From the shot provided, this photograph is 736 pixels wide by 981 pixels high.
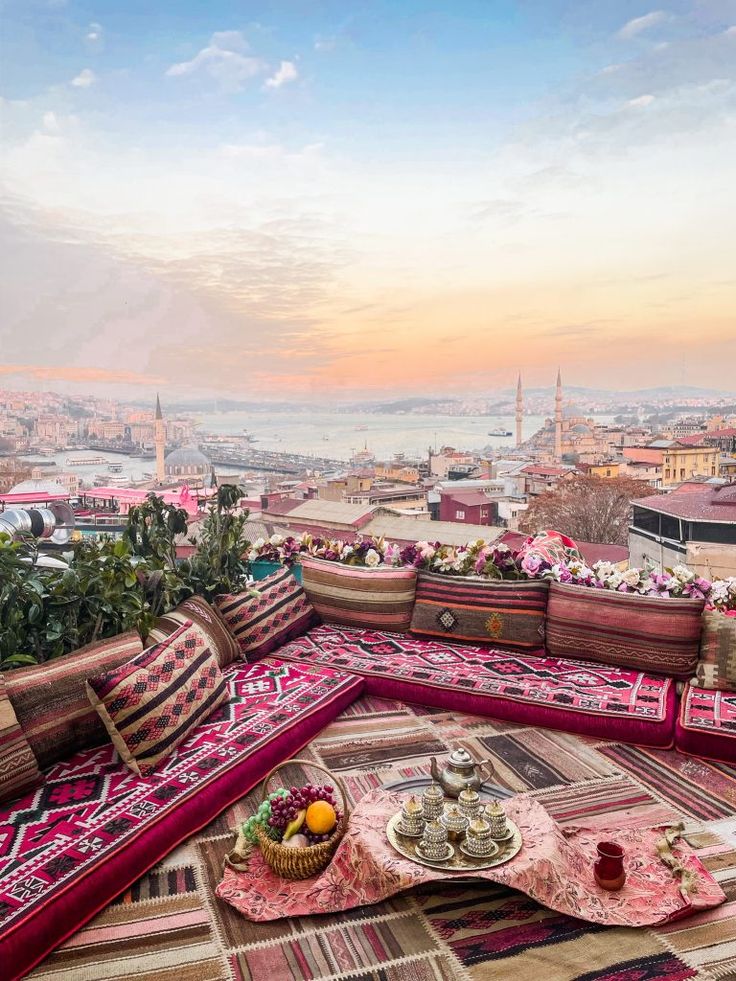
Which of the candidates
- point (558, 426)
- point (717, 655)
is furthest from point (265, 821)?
point (558, 426)

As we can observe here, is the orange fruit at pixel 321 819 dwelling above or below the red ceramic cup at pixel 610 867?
above

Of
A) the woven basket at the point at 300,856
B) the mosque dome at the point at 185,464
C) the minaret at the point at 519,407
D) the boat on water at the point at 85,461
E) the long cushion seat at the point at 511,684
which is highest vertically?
the minaret at the point at 519,407

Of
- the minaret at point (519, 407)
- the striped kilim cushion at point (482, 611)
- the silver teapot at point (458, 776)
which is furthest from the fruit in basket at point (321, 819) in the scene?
the minaret at point (519, 407)

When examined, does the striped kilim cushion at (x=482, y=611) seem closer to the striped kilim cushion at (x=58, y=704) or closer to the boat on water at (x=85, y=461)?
the striped kilim cushion at (x=58, y=704)

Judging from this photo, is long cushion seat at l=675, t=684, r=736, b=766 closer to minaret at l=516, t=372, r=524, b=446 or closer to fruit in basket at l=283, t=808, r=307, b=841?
fruit in basket at l=283, t=808, r=307, b=841

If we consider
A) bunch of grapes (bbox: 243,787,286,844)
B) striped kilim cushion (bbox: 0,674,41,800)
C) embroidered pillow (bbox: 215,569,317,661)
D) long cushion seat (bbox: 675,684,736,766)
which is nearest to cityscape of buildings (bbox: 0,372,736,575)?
embroidered pillow (bbox: 215,569,317,661)

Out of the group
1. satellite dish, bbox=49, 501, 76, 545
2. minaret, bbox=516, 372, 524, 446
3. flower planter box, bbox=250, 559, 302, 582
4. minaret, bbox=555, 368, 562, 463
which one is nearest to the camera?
satellite dish, bbox=49, 501, 76, 545
